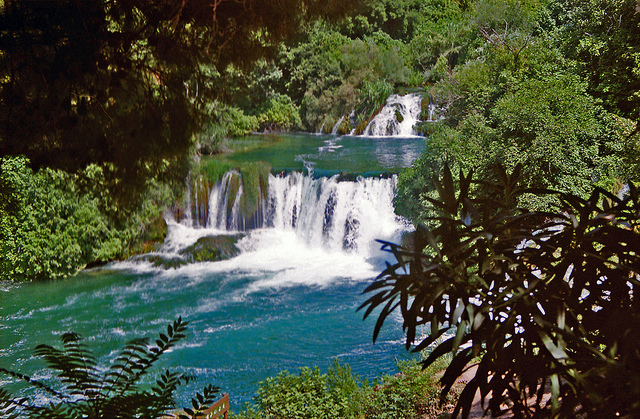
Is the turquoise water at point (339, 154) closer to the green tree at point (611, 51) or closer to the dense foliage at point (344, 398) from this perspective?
the green tree at point (611, 51)

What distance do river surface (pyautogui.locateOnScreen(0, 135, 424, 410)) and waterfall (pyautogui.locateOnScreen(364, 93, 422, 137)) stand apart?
1.79 metres

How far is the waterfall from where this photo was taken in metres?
14.4

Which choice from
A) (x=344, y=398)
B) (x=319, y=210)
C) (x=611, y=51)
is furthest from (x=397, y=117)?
(x=344, y=398)

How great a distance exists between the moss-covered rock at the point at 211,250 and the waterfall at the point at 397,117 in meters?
5.97

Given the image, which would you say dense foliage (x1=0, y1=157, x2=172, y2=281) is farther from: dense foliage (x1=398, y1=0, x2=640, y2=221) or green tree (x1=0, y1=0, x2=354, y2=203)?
green tree (x1=0, y1=0, x2=354, y2=203)

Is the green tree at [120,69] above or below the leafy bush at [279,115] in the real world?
below

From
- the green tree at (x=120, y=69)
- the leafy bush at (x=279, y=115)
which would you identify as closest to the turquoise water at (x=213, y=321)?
the green tree at (x=120, y=69)

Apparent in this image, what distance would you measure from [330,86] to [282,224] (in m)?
6.40

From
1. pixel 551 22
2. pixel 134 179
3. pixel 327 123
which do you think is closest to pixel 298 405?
pixel 134 179

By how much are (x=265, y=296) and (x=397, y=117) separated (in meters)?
7.68

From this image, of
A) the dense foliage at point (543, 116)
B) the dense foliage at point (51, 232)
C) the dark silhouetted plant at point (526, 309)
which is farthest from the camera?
the dense foliage at point (51, 232)

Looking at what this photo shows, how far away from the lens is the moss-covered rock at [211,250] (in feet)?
32.1

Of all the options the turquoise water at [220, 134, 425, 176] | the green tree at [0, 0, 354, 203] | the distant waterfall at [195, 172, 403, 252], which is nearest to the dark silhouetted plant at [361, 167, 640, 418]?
the green tree at [0, 0, 354, 203]

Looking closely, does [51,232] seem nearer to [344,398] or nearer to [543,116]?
[344,398]
